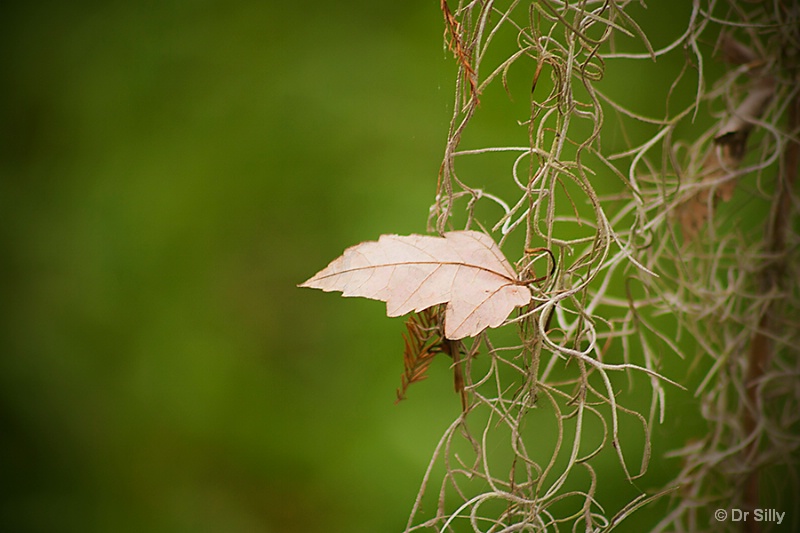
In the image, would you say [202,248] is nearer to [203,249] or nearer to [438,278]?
[203,249]

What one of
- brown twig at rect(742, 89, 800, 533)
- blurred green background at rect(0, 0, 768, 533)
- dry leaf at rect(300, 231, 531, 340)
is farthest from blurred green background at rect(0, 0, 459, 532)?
dry leaf at rect(300, 231, 531, 340)

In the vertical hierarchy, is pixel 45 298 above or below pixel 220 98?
below

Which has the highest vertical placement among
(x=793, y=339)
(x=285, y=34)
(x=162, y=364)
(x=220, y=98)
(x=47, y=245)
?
(x=285, y=34)

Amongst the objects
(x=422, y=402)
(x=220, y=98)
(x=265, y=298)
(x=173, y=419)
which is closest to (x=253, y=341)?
(x=265, y=298)

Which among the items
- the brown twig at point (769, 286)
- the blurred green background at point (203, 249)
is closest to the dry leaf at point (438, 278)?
the brown twig at point (769, 286)

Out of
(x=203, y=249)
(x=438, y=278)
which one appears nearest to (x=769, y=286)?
(x=438, y=278)

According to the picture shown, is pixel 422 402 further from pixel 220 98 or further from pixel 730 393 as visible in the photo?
pixel 220 98

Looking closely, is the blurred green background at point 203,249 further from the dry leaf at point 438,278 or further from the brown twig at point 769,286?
the dry leaf at point 438,278
